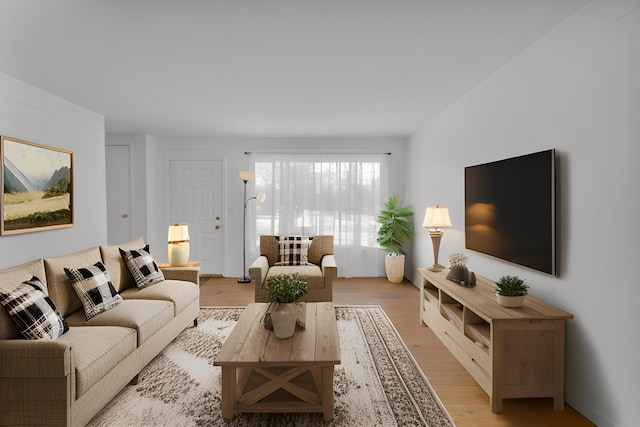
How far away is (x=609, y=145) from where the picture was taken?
2.14 meters

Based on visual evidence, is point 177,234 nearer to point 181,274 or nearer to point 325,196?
point 181,274

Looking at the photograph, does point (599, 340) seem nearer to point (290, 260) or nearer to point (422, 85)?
point (422, 85)

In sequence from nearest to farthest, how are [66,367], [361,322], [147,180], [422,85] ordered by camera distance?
1. [66,367]
2. [422,85]
3. [361,322]
4. [147,180]

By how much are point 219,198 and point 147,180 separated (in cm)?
118

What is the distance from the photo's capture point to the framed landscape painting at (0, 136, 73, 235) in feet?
10.7

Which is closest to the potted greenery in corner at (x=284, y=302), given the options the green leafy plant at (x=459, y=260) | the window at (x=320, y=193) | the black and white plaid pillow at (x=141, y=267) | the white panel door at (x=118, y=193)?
the green leafy plant at (x=459, y=260)

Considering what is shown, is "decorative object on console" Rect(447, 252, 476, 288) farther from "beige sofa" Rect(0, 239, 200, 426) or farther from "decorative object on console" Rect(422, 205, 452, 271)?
"beige sofa" Rect(0, 239, 200, 426)

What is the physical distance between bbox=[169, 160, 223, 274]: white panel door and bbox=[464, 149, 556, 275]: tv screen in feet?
14.3

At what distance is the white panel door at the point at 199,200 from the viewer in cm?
662

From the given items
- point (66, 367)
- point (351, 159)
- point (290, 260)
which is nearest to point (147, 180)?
point (290, 260)

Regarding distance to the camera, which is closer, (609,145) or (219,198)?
(609,145)

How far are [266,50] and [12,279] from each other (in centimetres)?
233

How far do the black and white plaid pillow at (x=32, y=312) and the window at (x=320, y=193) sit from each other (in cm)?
419

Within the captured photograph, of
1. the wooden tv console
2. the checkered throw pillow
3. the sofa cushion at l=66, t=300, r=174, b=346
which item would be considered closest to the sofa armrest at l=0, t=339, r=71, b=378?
the sofa cushion at l=66, t=300, r=174, b=346
